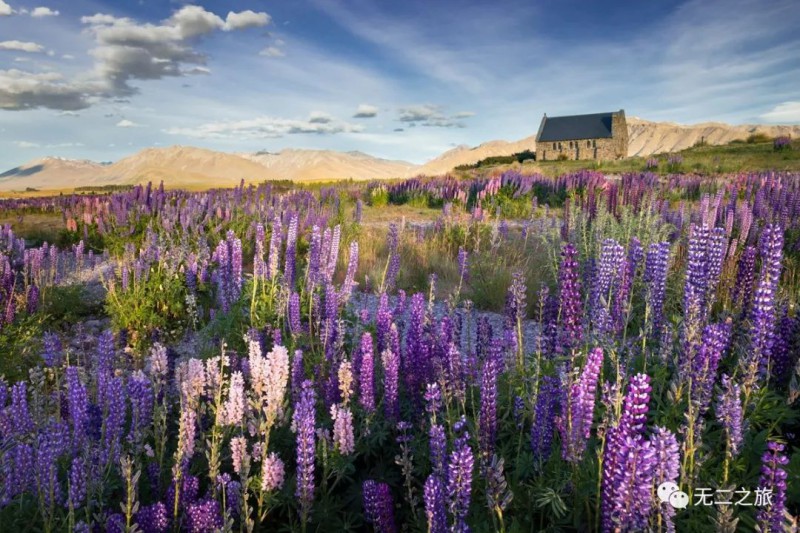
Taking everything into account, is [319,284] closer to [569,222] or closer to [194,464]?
[194,464]

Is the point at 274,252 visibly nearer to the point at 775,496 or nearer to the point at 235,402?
the point at 235,402

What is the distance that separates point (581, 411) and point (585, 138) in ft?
228

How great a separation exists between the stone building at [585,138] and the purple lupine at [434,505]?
65.7 metres

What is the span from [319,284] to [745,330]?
3851mm

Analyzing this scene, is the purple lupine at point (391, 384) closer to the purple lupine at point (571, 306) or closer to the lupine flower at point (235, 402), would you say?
the lupine flower at point (235, 402)

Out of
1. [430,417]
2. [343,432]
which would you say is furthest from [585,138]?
[343,432]

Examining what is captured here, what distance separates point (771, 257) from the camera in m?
3.32

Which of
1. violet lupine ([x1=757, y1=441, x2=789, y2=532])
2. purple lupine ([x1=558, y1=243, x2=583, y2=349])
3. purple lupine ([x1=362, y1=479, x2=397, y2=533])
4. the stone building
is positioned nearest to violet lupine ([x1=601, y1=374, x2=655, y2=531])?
violet lupine ([x1=757, y1=441, x2=789, y2=532])

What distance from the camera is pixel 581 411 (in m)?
2.13

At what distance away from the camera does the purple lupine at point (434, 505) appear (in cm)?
183

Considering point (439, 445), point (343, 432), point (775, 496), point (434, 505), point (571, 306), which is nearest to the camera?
point (775, 496)

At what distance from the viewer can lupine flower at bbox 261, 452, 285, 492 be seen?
2.33m

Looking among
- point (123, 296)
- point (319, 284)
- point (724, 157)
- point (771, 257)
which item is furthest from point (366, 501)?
point (724, 157)

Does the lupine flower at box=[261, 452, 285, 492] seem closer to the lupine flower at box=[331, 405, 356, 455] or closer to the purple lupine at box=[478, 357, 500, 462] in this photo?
the lupine flower at box=[331, 405, 356, 455]
